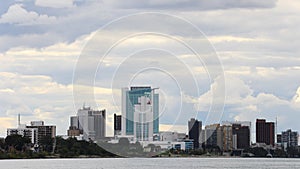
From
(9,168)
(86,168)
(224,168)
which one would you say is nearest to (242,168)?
(224,168)

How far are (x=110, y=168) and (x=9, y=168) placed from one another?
16.1 meters

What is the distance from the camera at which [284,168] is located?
170 meters

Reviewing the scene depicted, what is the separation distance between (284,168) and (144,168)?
1007 inches

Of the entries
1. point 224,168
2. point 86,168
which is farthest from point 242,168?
point 86,168

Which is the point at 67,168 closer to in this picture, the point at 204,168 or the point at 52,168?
the point at 52,168

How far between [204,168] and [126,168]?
13085 millimetres

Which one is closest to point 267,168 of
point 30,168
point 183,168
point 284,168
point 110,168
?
point 284,168

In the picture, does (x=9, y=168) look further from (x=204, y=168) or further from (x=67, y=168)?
(x=204, y=168)

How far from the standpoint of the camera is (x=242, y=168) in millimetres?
166375

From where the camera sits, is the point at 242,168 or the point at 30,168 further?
the point at 242,168

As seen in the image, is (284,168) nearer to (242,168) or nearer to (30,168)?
(242,168)

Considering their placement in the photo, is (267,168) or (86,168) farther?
(267,168)

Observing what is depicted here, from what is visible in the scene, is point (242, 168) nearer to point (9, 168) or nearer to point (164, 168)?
point (164, 168)

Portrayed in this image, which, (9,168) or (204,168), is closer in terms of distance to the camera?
(9,168)
